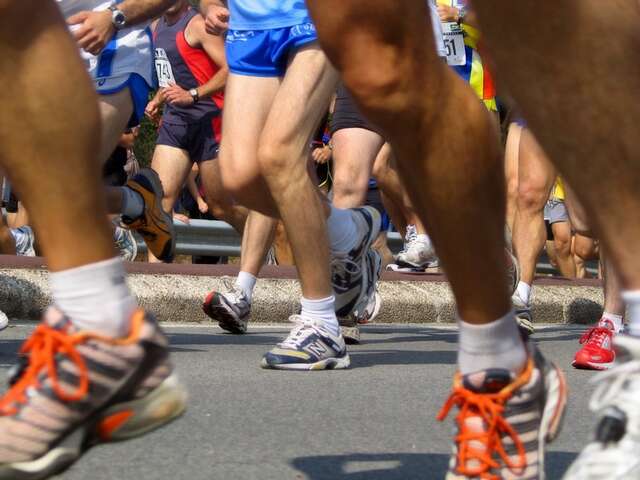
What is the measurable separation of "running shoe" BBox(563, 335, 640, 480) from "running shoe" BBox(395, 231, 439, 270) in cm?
720

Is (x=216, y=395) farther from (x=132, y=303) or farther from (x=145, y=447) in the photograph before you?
(x=132, y=303)

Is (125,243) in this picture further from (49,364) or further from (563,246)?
(49,364)

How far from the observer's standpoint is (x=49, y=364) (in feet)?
7.48

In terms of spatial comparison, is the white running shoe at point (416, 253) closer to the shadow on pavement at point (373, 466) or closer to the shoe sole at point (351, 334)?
the shoe sole at point (351, 334)

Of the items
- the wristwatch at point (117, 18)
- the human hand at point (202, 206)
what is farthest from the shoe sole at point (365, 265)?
the human hand at point (202, 206)

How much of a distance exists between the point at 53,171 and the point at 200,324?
567cm

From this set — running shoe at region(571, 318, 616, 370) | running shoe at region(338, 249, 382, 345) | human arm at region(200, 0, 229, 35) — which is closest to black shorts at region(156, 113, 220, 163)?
human arm at region(200, 0, 229, 35)

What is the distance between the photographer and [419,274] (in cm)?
948

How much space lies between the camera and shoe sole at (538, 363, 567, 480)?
8.11 feet

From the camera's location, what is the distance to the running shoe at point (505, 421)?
7.83 ft

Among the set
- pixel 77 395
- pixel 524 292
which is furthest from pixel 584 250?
pixel 77 395

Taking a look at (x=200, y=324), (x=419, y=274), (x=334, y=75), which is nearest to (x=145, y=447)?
(x=334, y=75)

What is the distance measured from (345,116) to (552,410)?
224 inches

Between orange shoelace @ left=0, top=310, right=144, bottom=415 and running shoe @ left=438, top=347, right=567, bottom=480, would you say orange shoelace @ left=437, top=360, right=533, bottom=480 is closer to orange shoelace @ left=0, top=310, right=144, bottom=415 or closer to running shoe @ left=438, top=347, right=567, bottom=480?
running shoe @ left=438, top=347, right=567, bottom=480
